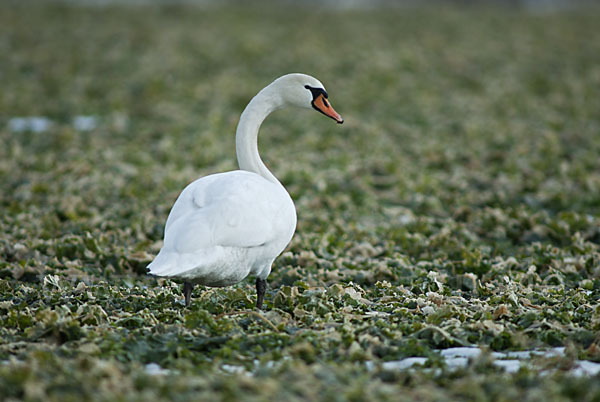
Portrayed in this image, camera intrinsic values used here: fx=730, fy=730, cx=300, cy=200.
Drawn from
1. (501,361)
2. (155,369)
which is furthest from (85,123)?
(501,361)

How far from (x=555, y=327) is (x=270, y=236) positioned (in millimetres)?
2021

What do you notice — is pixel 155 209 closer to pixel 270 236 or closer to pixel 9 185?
pixel 9 185

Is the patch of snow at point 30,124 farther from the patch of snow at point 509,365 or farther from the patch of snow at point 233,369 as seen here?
the patch of snow at point 509,365

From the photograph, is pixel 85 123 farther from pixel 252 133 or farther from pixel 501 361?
pixel 501 361

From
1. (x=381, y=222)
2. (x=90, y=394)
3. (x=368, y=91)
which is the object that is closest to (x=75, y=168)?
(x=381, y=222)

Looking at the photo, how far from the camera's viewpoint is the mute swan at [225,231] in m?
4.77

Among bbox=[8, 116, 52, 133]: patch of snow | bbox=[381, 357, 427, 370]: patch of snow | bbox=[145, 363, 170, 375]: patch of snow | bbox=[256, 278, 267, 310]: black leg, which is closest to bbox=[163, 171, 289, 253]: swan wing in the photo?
bbox=[256, 278, 267, 310]: black leg

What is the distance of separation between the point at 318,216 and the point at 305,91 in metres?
2.95

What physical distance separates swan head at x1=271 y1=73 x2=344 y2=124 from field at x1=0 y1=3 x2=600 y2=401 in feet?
4.99

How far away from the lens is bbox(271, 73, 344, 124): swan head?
6.11m

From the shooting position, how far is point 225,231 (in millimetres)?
4938

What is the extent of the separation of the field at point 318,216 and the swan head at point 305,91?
1.52m

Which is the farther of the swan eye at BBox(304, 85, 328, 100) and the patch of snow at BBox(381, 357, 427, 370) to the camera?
the swan eye at BBox(304, 85, 328, 100)

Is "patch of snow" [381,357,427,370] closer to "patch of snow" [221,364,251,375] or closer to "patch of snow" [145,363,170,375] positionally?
"patch of snow" [221,364,251,375]
